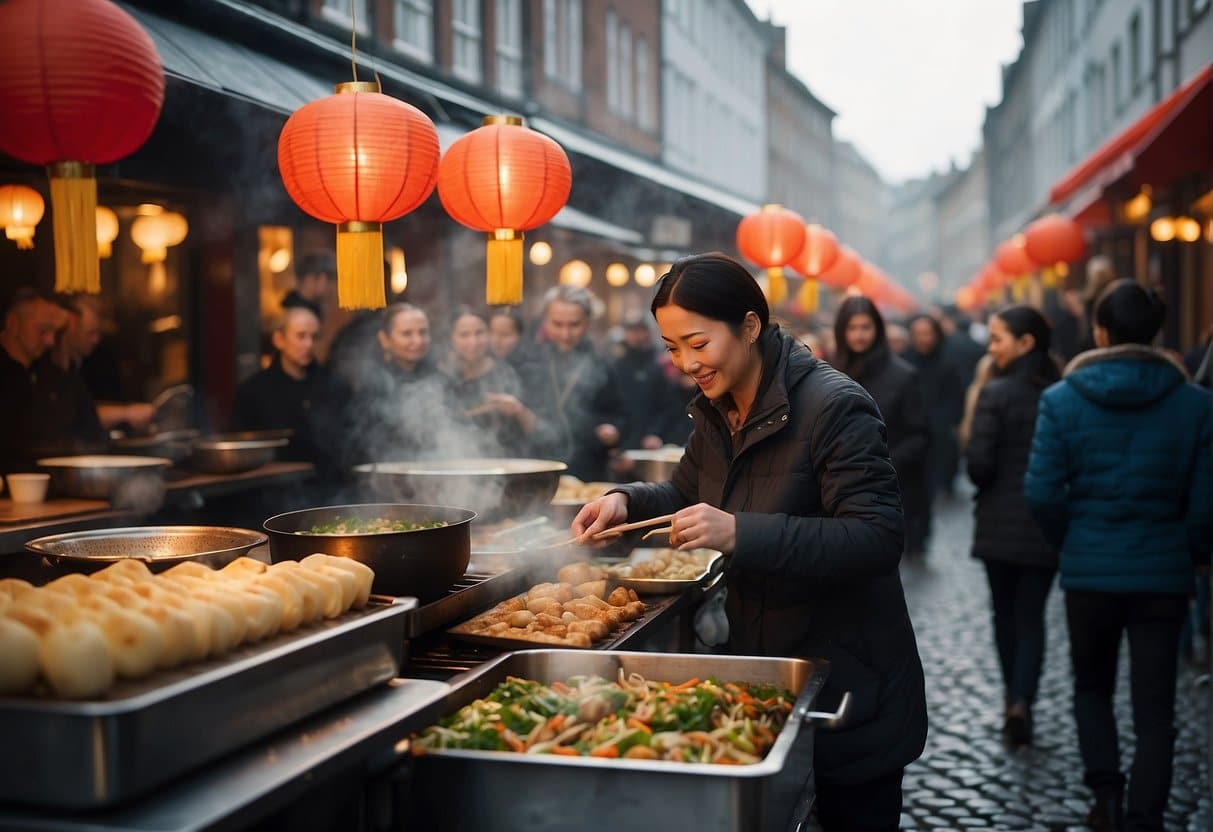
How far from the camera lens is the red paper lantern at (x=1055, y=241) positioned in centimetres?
1424

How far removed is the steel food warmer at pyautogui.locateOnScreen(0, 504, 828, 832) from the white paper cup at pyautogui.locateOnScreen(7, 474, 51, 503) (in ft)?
10.9

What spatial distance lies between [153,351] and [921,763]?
8.42 m

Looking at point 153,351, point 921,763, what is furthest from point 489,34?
point 921,763

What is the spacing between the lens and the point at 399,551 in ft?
10.5

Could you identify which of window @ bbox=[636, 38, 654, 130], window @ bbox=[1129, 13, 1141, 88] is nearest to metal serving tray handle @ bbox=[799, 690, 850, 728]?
window @ bbox=[1129, 13, 1141, 88]

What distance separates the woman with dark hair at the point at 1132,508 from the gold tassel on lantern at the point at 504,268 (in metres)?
2.39

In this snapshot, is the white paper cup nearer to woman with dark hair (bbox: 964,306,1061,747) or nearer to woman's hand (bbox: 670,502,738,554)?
woman's hand (bbox: 670,502,738,554)

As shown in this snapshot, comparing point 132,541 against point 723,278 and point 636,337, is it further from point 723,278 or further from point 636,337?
point 636,337

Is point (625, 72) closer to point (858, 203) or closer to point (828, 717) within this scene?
point (828, 717)

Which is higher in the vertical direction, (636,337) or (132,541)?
(636,337)

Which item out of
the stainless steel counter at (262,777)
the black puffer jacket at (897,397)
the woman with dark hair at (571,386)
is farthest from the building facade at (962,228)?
the stainless steel counter at (262,777)

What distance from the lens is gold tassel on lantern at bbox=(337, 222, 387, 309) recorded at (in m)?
4.47

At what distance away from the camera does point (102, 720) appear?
5.95 ft

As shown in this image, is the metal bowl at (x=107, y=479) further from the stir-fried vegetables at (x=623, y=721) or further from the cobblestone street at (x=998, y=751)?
the cobblestone street at (x=998, y=751)
